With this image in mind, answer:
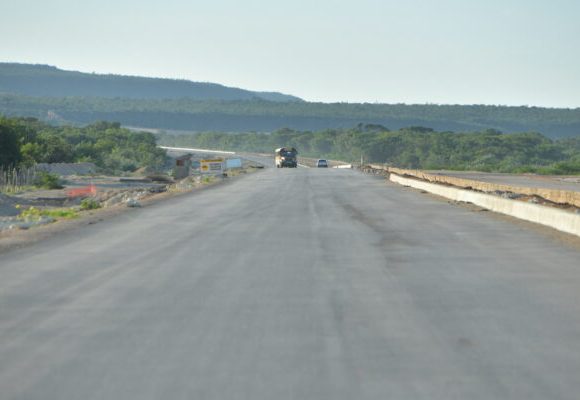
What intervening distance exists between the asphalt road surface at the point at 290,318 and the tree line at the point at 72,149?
46.4 meters

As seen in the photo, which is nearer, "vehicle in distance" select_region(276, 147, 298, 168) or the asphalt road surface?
the asphalt road surface

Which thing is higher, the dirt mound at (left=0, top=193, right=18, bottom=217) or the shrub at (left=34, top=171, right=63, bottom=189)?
the dirt mound at (left=0, top=193, right=18, bottom=217)

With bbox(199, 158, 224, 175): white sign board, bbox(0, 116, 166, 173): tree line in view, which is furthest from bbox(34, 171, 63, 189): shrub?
bbox(199, 158, 224, 175): white sign board

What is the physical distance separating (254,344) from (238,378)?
4.47 feet

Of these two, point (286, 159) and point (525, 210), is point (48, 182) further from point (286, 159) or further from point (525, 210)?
point (286, 159)

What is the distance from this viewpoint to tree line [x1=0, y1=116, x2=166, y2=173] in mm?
65062

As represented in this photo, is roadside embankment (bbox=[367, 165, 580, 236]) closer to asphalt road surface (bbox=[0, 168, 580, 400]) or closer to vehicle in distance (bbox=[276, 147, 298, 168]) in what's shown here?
asphalt road surface (bbox=[0, 168, 580, 400])

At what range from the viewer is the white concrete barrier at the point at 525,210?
22.3 metres

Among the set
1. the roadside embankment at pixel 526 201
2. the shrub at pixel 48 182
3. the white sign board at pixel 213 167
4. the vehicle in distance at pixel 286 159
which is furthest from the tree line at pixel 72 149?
the roadside embankment at pixel 526 201

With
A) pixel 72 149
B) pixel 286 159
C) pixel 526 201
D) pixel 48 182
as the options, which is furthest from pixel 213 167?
pixel 72 149

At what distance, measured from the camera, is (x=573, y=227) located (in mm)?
21922

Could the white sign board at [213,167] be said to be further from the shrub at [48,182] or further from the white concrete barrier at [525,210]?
the white concrete barrier at [525,210]

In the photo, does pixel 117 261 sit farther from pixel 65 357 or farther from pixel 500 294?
pixel 65 357

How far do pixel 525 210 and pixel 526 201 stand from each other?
951 centimetres
